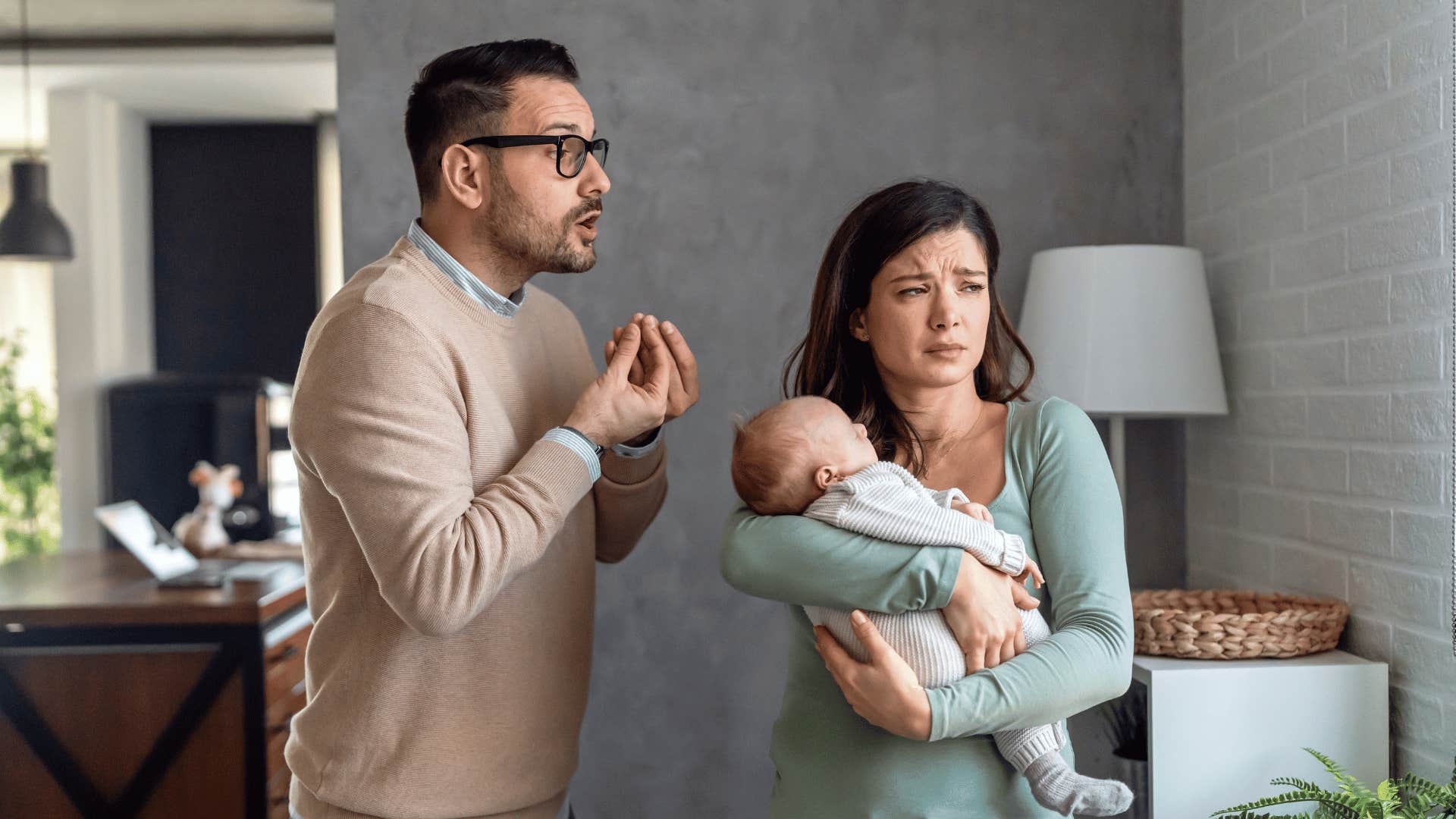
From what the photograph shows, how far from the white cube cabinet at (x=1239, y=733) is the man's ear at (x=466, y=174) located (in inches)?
54.0

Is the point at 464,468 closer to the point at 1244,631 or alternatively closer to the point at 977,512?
the point at 977,512

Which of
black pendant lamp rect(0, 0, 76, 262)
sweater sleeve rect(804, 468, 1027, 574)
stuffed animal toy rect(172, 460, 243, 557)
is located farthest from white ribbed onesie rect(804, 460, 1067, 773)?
black pendant lamp rect(0, 0, 76, 262)

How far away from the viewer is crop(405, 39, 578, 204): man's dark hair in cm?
150

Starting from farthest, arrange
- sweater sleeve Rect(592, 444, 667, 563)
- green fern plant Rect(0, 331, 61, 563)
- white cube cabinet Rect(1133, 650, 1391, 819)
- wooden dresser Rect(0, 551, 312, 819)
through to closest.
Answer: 1. green fern plant Rect(0, 331, 61, 563)
2. wooden dresser Rect(0, 551, 312, 819)
3. white cube cabinet Rect(1133, 650, 1391, 819)
4. sweater sleeve Rect(592, 444, 667, 563)

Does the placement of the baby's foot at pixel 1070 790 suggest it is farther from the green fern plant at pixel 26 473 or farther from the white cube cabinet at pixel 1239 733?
the green fern plant at pixel 26 473

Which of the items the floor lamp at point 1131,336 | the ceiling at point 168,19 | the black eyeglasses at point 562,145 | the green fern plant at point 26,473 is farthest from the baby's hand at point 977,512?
the green fern plant at point 26,473

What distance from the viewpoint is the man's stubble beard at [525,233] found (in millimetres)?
1494

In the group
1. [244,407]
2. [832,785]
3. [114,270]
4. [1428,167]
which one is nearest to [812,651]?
[832,785]

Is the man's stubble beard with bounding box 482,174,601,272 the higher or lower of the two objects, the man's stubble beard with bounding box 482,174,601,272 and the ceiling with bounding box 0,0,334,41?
the lower

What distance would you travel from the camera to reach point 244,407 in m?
5.12

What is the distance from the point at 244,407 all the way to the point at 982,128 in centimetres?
394

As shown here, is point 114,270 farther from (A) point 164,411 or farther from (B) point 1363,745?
(B) point 1363,745

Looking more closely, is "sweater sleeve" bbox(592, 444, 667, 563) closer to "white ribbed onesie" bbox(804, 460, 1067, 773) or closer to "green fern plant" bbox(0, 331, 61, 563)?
"white ribbed onesie" bbox(804, 460, 1067, 773)

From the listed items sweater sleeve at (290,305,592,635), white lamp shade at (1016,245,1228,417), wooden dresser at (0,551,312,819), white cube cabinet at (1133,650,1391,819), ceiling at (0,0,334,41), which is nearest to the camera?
sweater sleeve at (290,305,592,635)
